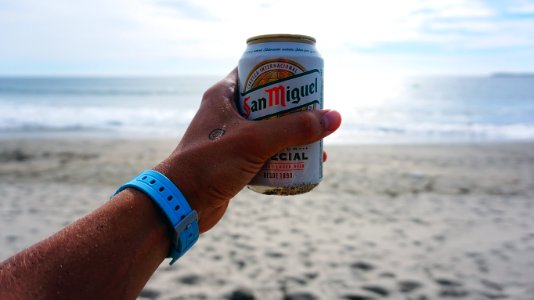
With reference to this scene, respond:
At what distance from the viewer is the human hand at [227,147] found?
4.90 feet

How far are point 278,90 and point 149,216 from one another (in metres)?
0.63

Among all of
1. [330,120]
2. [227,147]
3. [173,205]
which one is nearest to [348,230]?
[330,120]

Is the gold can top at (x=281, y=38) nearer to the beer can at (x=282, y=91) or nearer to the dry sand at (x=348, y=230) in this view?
the beer can at (x=282, y=91)

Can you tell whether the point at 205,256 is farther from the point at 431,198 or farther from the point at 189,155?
the point at 431,198

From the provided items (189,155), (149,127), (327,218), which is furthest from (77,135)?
(189,155)

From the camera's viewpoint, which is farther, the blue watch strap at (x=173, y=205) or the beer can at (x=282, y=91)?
the beer can at (x=282, y=91)

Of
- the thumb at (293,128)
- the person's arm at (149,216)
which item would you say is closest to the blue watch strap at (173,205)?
the person's arm at (149,216)

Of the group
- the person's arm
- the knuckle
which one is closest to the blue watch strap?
the person's arm

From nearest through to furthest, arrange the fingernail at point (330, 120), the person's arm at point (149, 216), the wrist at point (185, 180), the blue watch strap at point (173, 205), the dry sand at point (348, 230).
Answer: the person's arm at point (149, 216)
the blue watch strap at point (173, 205)
the wrist at point (185, 180)
the fingernail at point (330, 120)
the dry sand at point (348, 230)

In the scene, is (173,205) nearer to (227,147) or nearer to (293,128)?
(227,147)

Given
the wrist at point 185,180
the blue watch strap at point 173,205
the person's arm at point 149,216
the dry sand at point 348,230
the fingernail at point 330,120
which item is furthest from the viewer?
the dry sand at point 348,230

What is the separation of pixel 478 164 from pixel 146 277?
8.42m

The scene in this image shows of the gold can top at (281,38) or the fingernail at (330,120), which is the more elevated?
the gold can top at (281,38)

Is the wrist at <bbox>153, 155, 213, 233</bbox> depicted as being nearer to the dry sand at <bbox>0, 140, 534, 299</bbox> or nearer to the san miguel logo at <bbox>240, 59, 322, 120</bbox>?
the san miguel logo at <bbox>240, 59, 322, 120</bbox>
